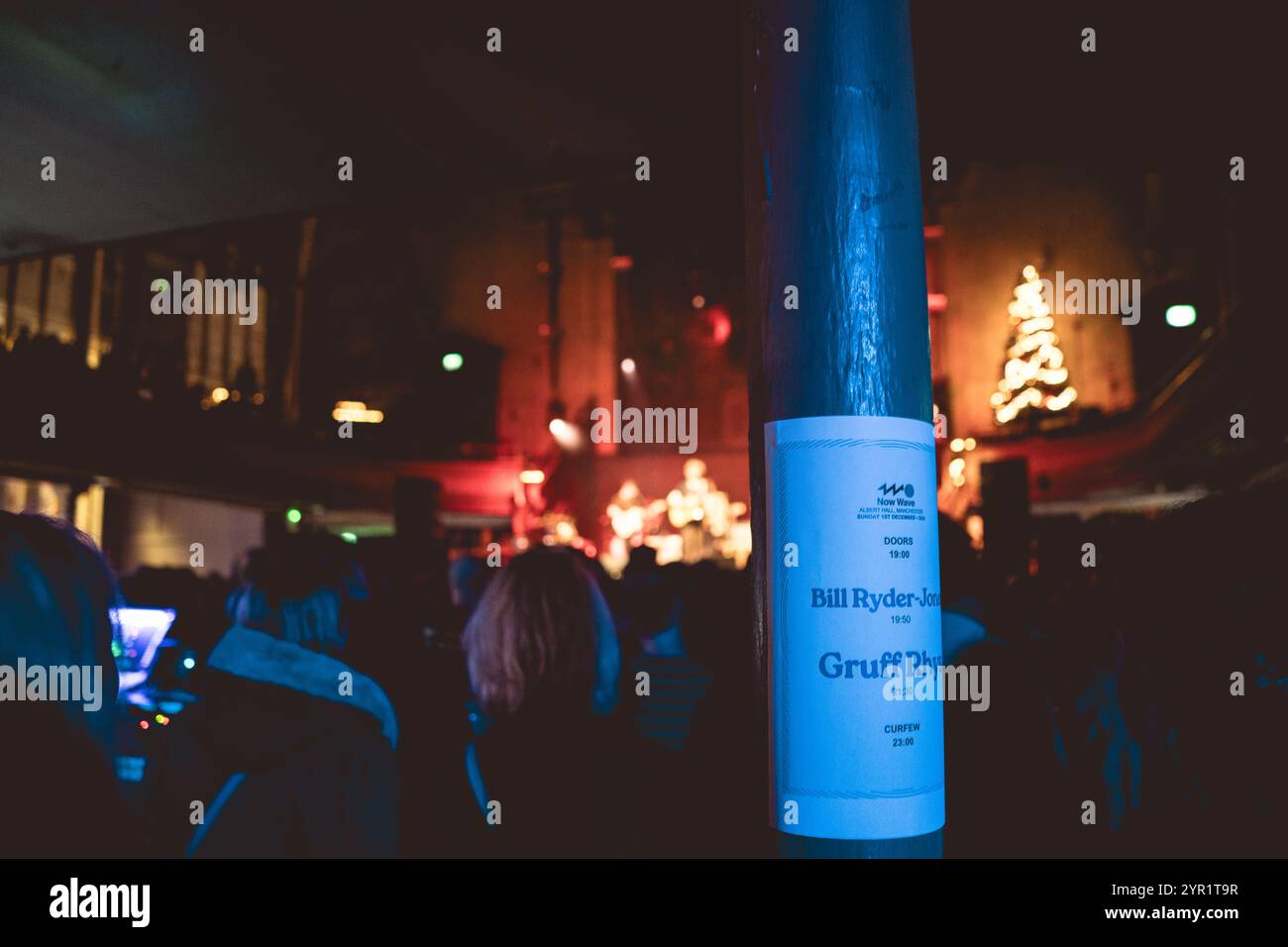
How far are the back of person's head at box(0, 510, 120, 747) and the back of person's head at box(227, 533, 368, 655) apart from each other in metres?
0.97

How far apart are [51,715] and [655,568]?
409 cm

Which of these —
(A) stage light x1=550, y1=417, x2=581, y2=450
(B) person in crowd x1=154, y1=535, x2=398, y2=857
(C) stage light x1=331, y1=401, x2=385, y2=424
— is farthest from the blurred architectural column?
(A) stage light x1=550, y1=417, x2=581, y2=450

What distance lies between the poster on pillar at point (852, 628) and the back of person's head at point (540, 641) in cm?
131

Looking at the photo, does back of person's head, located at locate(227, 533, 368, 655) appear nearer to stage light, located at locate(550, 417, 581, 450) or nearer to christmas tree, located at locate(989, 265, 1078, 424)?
christmas tree, located at locate(989, 265, 1078, 424)

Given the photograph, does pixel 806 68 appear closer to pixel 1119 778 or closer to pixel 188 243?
pixel 1119 778

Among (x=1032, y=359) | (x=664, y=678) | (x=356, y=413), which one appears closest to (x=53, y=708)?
(x=664, y=678)

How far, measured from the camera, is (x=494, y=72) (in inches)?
162

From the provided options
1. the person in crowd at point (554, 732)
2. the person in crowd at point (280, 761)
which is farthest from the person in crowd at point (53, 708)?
the person in crowd at point (554, 732)

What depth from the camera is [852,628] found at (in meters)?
1.67

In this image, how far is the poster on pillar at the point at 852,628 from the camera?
1.67m

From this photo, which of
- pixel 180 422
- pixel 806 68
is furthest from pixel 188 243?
pixel 180 422

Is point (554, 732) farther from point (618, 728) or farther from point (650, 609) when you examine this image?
point (650, 609)

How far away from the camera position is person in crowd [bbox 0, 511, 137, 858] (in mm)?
1767

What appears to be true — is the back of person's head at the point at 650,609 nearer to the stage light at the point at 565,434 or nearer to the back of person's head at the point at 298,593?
the back of person's head at the point at 298,593
